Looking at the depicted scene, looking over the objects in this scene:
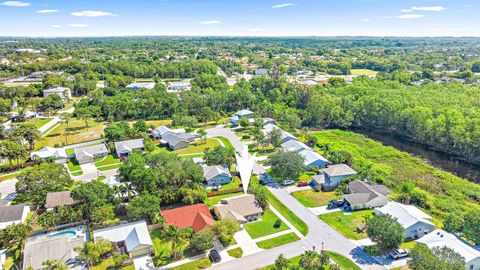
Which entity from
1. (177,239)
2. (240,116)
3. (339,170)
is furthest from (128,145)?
(339,170)

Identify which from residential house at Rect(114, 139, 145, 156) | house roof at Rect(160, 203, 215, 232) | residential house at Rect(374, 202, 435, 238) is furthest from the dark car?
residential house at Rect(114, 139, 145, 156)

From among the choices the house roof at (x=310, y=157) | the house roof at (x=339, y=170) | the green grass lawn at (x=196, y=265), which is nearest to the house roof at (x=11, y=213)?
the green grass lawn at (x=196, y=265)

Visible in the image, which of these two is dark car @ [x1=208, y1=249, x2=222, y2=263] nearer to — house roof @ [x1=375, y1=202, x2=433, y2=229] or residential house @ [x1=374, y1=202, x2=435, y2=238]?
residential house @ [x1=374, y1=202, x2=435, y2=238]

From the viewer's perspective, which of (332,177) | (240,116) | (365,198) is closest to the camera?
(365,198)

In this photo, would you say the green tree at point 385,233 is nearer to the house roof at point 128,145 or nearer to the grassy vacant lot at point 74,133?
the house roof at point 128,145

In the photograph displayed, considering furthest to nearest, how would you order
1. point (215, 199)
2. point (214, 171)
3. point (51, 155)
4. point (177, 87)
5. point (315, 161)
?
point (177, 87) < point (51, 155) < point (315, 161) < point (214, 171) < point (215, 199)

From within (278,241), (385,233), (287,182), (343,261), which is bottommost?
(278,241)

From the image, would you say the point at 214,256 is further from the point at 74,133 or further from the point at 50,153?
the point at 74,133
